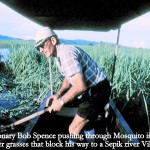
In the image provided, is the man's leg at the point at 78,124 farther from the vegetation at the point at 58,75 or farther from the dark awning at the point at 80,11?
the vegetation at the point at 58,75

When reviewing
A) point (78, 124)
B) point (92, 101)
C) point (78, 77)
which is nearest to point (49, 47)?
point (78, 77)

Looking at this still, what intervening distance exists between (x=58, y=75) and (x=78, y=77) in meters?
2.89

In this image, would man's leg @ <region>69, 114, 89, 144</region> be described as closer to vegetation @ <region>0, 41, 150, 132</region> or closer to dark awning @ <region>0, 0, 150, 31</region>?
dark awning @ <region>0, 0, 150, 31</region>

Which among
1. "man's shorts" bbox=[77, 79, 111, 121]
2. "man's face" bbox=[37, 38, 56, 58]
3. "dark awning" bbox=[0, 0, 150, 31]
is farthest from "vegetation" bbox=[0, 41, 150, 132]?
"man's face" bbox=[37, 38, 56, 58]

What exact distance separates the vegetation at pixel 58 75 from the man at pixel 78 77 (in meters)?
1.25

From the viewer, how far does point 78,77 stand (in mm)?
2084

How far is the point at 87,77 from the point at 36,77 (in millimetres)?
3014

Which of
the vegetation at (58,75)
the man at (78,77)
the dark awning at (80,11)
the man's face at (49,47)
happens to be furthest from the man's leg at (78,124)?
the vegetation at (58,75)

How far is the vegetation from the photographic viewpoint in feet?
14.2

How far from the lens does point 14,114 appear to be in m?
3.71

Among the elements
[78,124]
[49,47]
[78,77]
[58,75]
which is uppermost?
[49,47]

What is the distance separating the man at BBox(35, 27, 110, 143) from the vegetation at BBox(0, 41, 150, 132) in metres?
1.25

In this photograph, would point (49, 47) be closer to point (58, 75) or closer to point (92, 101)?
point (92, 101)

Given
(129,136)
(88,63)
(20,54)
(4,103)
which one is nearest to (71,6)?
(88,63)
